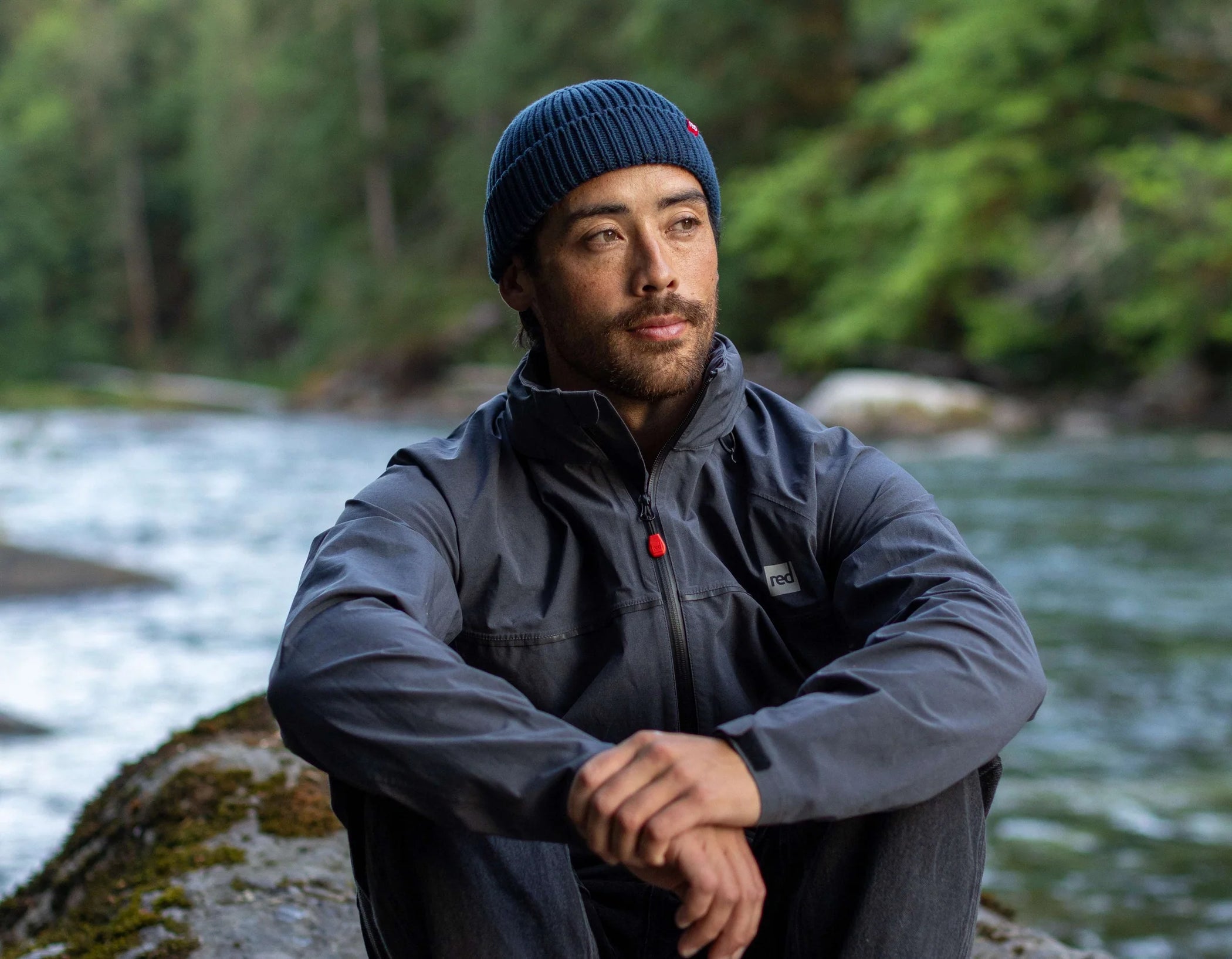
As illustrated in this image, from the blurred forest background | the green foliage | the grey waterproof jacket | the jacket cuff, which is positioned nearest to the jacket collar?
the grey waterproof jacket

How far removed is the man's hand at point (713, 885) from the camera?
66.4 inches

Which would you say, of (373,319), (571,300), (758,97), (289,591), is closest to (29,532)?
(289,591)

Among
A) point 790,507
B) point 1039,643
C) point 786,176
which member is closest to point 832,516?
point 790,507

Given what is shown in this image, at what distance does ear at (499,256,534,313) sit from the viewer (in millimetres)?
2467

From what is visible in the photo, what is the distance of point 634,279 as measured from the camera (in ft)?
7.48

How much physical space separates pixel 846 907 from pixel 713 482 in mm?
660

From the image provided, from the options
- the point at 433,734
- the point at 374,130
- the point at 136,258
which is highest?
the point at 136,258

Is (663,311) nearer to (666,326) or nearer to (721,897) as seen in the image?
(666,326)

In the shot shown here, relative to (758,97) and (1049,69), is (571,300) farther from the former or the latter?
(758,97)

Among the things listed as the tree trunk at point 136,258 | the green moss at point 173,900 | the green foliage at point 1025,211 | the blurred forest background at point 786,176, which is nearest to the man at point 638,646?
the green moss at point 173,900

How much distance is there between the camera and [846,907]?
1.83m

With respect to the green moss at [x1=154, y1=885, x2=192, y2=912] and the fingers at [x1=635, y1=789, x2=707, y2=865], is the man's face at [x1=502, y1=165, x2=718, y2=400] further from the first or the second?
the green moss at [x1=154, y1=885, x2=192, y2=912]

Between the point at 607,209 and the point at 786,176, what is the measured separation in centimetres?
2196

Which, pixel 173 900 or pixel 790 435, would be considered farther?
pixel 173 900
